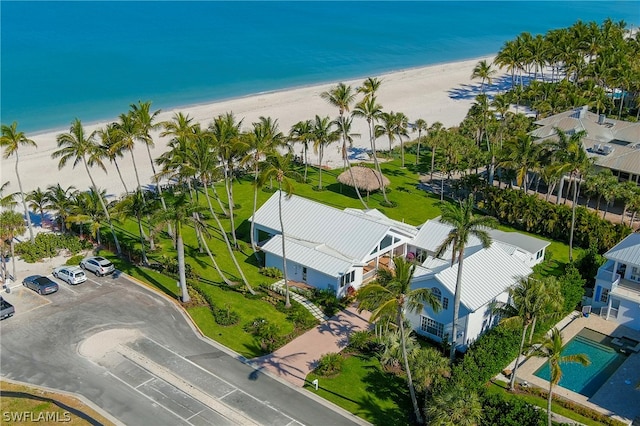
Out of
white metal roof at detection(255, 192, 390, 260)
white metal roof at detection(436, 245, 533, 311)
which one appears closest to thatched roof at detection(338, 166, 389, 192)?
white metal roof at detection(255, 192, 390, 260)

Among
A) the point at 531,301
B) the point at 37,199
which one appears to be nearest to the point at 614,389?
the point at 531,301

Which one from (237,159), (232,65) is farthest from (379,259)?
(232,65)

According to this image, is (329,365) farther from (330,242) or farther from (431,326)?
(330,242)

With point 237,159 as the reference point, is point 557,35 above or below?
above

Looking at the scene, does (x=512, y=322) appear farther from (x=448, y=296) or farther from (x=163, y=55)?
(x=163, y=55)

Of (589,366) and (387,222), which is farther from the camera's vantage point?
(387,222)

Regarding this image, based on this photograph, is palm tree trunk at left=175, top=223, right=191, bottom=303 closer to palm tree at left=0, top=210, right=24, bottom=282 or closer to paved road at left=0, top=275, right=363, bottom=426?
paved road at left=0, top=275, right=363, bottom=426
